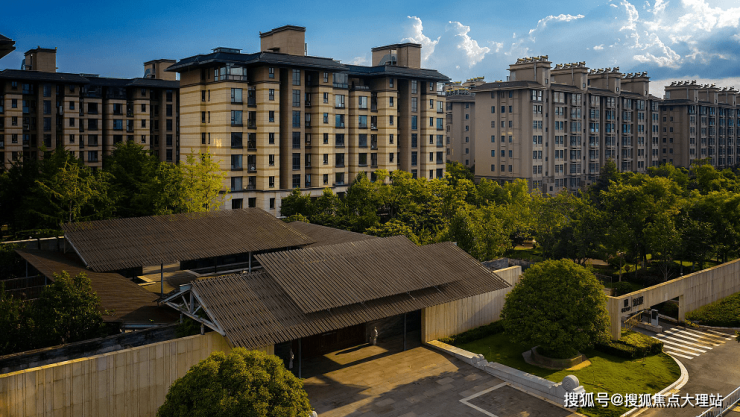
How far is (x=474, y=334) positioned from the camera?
32.0 metres

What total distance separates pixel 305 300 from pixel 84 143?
7054cm

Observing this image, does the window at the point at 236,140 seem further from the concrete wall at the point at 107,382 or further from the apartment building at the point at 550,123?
the apartment building at the point at 550,123

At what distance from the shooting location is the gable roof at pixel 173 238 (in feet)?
104

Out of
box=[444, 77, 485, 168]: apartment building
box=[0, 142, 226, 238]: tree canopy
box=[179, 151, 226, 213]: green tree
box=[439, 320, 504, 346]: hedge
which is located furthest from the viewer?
box=[444, 77, 485, 168]: apartment building

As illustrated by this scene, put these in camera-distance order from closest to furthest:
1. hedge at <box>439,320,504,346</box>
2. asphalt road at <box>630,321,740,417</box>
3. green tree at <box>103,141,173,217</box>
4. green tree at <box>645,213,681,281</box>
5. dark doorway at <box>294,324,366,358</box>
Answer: asphalt road at <box>630,321,740,417</box> < dark doorway at <box>294,324,366,358</box> < hedge at <box>439,320,504,346</box> < green tree at <box>645,213,681,281</box> < green tree at <box>103,141,173,217</box>

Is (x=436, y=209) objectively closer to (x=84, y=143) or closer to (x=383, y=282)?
(x=383, y=282)

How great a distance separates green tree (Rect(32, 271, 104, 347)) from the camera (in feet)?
75.5

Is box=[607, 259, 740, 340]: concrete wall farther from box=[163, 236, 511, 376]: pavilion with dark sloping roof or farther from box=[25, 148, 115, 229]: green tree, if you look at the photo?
box=[25, 148, 115, 229]: green tree

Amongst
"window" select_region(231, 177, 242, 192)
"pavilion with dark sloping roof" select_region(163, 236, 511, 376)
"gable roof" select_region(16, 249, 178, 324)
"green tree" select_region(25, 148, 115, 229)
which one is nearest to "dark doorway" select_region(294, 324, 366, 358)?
"pavilion with dark sloping roof" select_region(163, 236, 511, 376)

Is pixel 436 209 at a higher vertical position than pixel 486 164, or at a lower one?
lower

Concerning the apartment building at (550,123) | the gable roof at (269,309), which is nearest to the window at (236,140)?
the gable roof at (269,309)

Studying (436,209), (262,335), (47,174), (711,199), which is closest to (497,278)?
(262,335)

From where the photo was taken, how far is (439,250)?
32.8 meters

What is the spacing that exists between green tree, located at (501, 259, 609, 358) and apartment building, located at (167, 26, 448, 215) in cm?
3793
